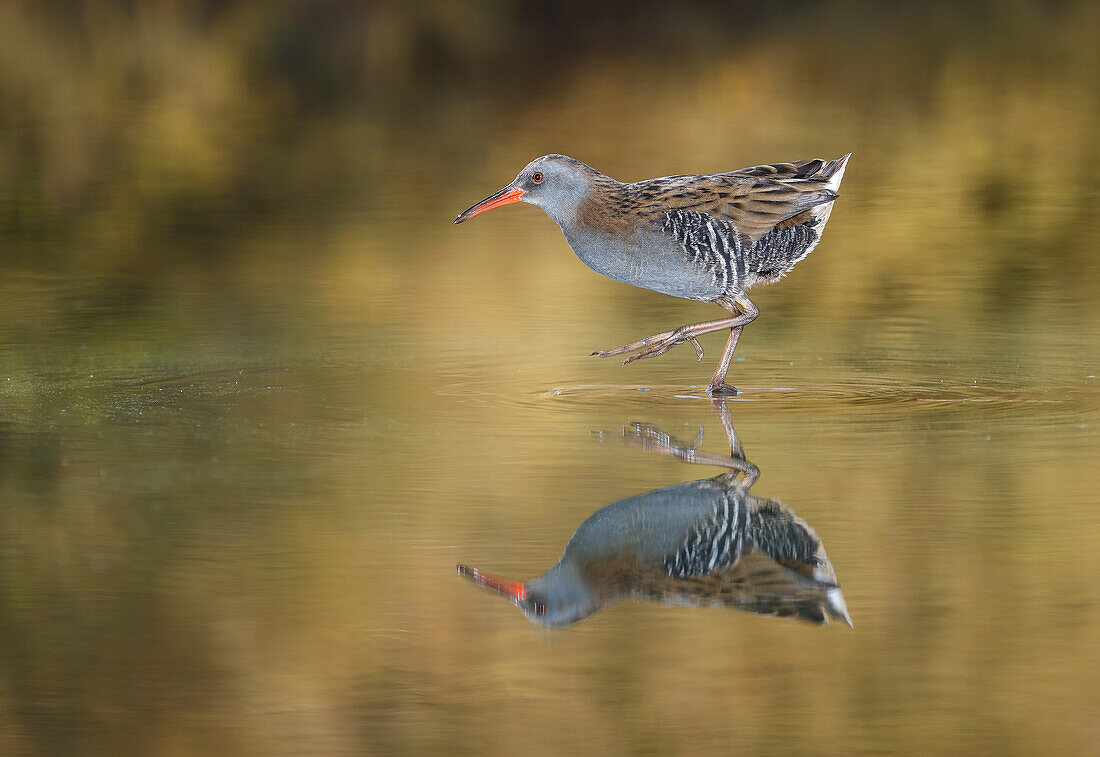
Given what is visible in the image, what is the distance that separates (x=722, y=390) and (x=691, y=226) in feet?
2.66

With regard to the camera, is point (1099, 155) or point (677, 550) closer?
point (677, 550)

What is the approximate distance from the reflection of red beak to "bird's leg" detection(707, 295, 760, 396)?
3.16 m

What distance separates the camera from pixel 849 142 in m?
15.4

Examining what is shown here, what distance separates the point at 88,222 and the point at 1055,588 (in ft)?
31.8

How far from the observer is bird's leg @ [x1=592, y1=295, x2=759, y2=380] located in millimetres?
8461

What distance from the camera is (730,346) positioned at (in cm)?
862

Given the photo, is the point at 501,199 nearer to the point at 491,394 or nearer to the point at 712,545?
the point at 491,394

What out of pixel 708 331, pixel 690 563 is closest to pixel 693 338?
pixel 708 331

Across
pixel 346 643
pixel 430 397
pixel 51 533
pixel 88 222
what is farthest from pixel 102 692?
pixel 88 222

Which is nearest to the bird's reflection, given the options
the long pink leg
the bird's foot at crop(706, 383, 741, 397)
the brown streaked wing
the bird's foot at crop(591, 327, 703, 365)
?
the bird's foot at crop(706, 383, 741, 397)

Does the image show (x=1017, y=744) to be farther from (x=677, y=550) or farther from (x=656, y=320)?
(x=656, y=320)

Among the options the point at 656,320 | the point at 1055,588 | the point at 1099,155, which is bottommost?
the point at 1055,588

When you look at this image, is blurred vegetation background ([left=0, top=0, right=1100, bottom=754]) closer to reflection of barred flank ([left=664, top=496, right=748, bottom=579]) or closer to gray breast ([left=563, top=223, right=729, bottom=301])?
reflection of barred flank ([left=664, top=496, right=748, bottom=579])

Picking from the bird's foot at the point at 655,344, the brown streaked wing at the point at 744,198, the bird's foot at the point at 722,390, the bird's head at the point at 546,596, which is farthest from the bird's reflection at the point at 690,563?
the brown streaked wing at the point at 744,198
